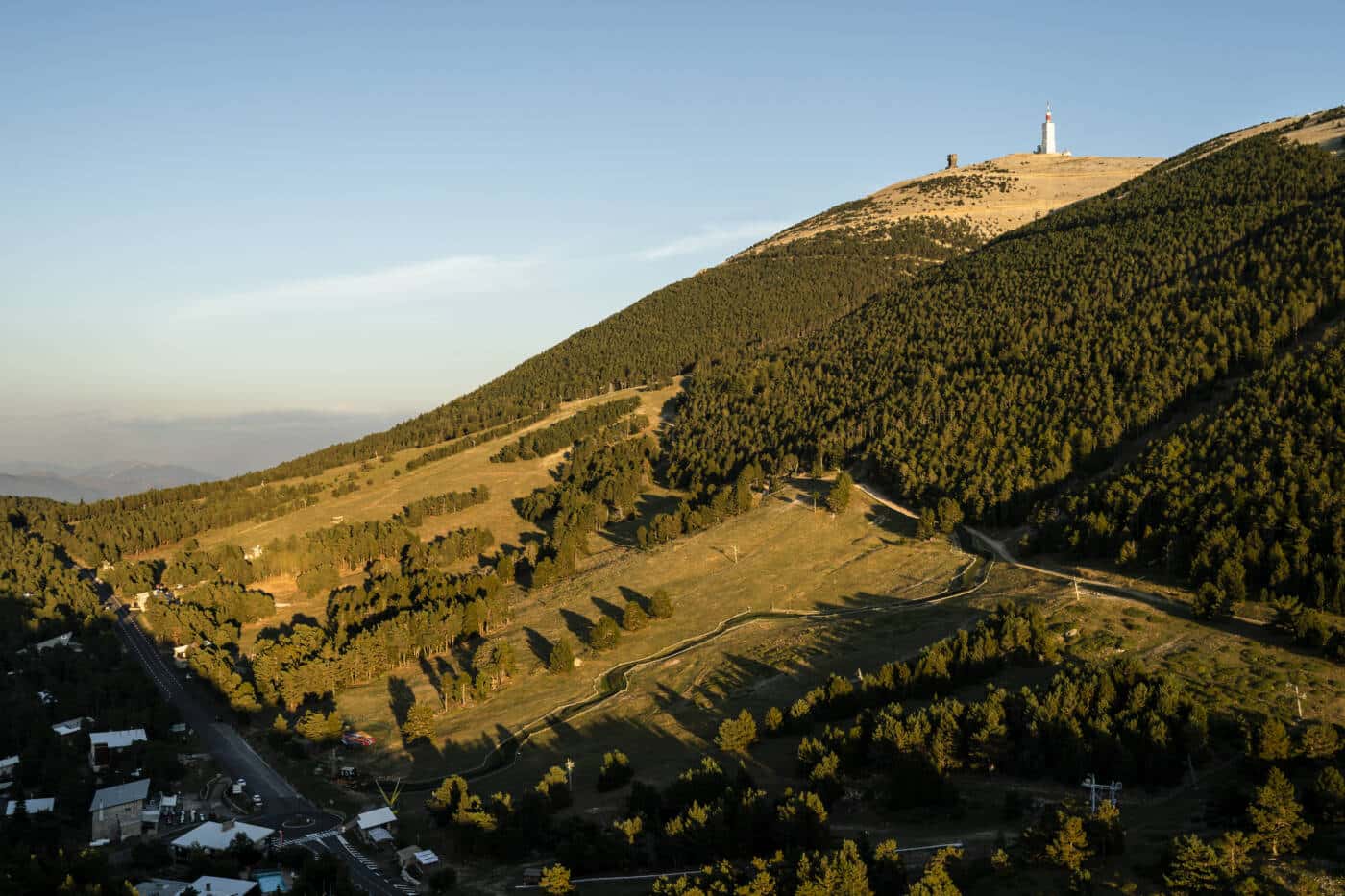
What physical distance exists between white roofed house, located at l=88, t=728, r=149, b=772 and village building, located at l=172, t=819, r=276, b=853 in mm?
15485

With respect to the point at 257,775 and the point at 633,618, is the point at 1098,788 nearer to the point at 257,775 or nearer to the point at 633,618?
the point at 633,618

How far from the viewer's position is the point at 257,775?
6219cm

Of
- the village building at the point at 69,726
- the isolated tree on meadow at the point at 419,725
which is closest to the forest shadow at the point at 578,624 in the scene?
the isolated tree on meadow at the point at 419,725

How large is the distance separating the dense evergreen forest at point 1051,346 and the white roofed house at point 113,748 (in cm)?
6533

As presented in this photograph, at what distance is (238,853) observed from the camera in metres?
47.2

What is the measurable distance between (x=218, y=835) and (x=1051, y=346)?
100 m

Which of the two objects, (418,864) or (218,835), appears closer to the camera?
(418,864)

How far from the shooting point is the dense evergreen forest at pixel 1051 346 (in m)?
87.9

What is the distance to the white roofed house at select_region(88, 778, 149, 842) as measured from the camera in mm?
52344

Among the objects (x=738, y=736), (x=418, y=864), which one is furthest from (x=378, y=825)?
(x=738, y=736)

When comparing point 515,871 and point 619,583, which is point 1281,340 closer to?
point 619,583

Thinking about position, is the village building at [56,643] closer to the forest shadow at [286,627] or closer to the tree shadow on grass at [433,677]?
the forest shadow at [286,627]

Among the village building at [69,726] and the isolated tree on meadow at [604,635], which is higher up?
the isolated tree on meadow at [604,635]

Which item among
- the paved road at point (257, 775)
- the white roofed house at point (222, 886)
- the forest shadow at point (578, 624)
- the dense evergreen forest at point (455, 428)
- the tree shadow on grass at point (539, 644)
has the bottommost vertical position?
the paved road at point (257, 775)
